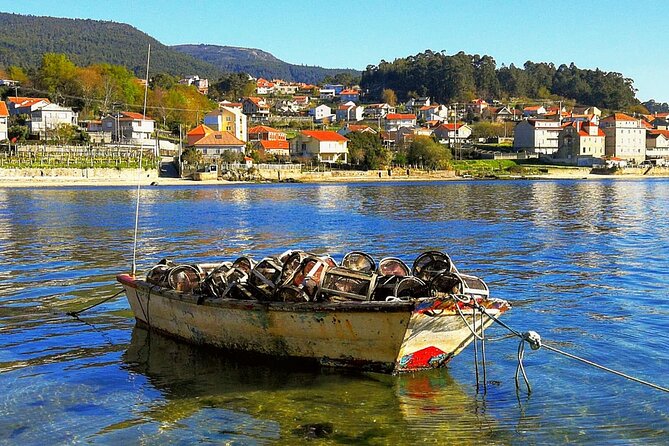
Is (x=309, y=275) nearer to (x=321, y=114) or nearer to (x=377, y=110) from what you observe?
(x=321, y=114)

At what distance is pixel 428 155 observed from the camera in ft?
393

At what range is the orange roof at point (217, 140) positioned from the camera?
106625mm

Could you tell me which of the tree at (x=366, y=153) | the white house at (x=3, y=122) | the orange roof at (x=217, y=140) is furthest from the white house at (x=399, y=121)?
the white house at (x=3, y=122)

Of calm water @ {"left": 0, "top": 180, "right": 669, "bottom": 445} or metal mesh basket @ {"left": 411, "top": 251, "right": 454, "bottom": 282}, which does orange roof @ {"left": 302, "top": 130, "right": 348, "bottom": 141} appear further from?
metal mesh basket @ {"left": 411, "top": 251, "right": 454, "bottom": 282}

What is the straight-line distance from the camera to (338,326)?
1077cm

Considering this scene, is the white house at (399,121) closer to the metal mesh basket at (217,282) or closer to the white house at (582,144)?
the white house at (582,144)

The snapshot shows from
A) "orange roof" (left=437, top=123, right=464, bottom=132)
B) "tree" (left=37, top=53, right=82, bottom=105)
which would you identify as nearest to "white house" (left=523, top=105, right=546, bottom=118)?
"orange roof" (left=437, top=123, right=464, bottom=132)

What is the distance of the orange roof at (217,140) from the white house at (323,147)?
12620 millimetres

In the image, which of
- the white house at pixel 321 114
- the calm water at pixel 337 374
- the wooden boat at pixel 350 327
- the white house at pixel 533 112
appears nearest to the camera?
the calm water at pixel 337 374

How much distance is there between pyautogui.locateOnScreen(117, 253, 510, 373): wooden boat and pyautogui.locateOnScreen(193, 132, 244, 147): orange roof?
9618 centimetres

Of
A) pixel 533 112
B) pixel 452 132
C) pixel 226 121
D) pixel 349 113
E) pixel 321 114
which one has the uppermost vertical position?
pixel 533 112

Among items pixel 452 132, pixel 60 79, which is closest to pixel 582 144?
pixel 452 132

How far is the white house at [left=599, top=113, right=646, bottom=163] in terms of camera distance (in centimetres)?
13666

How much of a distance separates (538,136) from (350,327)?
134912 millimetres
